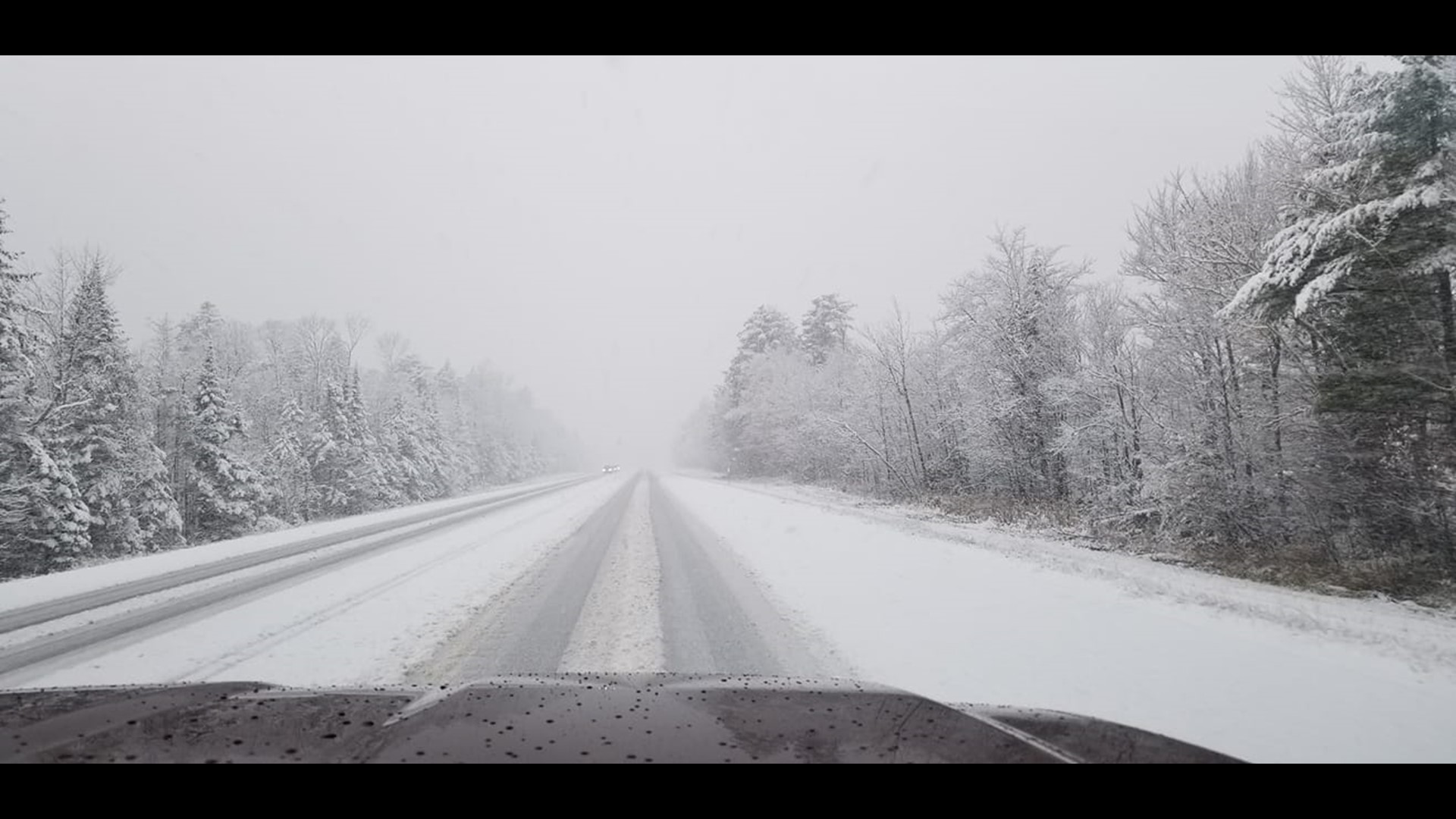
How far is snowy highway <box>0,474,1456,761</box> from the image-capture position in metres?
4.92

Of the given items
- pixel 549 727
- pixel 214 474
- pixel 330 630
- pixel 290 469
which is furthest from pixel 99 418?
pixel 549 727

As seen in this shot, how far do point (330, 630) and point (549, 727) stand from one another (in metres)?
6.08

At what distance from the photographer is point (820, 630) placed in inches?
283

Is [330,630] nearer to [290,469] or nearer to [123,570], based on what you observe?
[123,570]

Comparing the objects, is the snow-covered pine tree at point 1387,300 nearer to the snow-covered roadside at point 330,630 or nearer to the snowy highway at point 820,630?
the snowy highway at point 820,630

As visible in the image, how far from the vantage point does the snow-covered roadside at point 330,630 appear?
5.66 metres

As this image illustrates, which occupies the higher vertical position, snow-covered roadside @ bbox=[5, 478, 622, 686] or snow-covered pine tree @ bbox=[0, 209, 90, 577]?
snow-covered pine tree @ bbox=[0, 209, 90, 577]

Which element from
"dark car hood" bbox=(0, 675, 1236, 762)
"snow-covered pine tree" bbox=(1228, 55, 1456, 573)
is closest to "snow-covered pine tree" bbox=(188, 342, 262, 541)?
"dark car hood" bbox=(0, 675, 1236, 762)

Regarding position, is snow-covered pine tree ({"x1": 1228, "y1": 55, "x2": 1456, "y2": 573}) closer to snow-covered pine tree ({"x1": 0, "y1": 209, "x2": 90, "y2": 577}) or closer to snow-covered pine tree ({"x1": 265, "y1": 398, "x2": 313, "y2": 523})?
snow-covered pine tree ({"x1": 0, "y1": 209, "x2": 90, "y2": 577})

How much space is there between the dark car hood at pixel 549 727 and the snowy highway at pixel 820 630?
228 centimetres

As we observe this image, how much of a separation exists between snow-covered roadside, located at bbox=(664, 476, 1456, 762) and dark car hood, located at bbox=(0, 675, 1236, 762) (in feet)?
8.13
